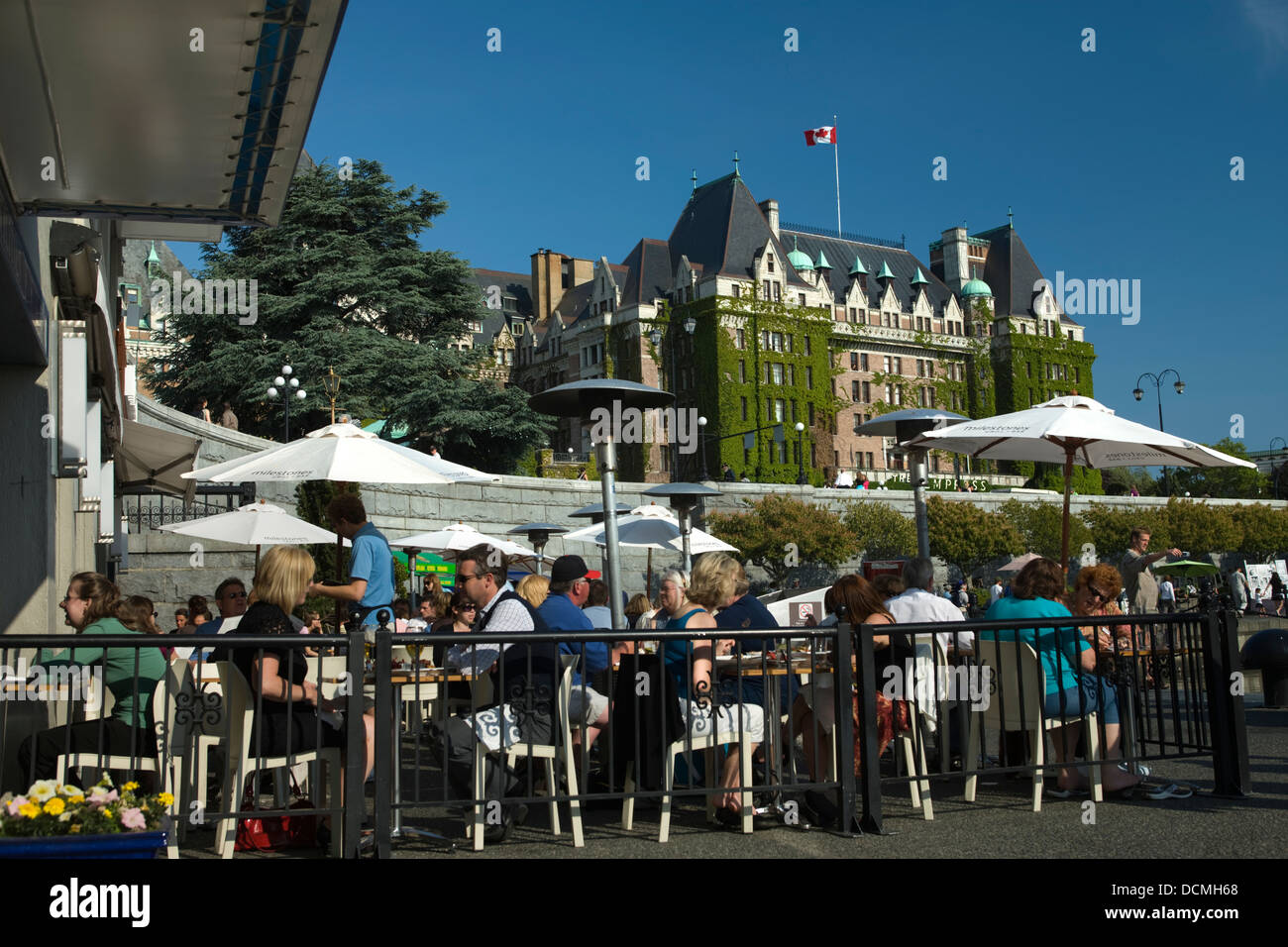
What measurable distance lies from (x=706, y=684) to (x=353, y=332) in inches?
1404

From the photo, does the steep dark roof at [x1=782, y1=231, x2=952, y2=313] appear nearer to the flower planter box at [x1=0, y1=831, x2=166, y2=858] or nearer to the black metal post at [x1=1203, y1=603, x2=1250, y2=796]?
the black metal post at [x1=1203, y1=603, x2=1250, y2=796]

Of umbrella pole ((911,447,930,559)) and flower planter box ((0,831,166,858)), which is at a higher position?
umbrella pole ((911,447,930,559))

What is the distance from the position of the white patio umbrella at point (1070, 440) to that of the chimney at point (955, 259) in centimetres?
7852

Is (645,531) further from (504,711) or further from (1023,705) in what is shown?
(504,711)

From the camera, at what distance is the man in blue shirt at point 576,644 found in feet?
22.4

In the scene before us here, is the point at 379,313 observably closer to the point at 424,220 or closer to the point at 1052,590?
the point at 424,220

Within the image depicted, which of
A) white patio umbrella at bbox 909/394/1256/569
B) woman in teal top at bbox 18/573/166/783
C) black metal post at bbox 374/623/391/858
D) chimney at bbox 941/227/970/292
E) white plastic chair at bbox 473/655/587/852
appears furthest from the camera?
chimney at bbox 941/227/970/292

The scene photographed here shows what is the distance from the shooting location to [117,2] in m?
4.56

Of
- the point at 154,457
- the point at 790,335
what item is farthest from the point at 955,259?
the point at 154,457

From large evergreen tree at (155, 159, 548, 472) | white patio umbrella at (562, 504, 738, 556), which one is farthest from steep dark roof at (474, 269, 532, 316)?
white patio umbrella at (562, 504, 738, 556)

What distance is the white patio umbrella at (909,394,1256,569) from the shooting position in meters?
9.93

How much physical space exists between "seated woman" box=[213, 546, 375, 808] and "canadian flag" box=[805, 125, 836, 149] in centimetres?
7160

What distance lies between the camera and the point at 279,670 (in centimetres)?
600
